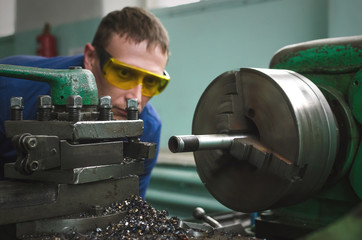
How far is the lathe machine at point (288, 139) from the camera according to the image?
76cm

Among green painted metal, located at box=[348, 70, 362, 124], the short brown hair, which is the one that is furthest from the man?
green painted metal, located at box=[348, 70, 362, 124]

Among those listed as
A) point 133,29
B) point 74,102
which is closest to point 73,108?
point 74,102

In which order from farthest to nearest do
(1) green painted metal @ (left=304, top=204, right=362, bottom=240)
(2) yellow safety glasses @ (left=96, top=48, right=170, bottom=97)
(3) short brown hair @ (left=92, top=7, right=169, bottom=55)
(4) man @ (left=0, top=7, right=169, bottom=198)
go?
(3) short brown hair @ (left=92, top=7, right=169, bottom=55)
(4) man @ (left=0, top=7, right=169, bottom=198)
(2) yellow safety glasses @ (left=96, top=48, right=170, bottom=97)
(1) green painted metal @ (left=304, top=204, right=362, bottom=240)

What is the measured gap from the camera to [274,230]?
0.99 m

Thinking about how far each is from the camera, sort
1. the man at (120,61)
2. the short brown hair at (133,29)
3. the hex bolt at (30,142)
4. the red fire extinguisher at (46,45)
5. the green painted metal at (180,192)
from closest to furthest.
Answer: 1. the hex bolt at (30,142)
2. the man at (120,61)
3. the short brown hair at (133,29)
4. the green painted metal at (180,192)
5. the red fire extinguisher at (46,45)

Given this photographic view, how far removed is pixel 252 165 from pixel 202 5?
1.65 meters

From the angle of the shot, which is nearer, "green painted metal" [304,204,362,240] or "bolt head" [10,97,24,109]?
"green painted metal" [304,204,362,240]

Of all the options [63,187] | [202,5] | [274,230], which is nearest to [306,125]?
[274,230]

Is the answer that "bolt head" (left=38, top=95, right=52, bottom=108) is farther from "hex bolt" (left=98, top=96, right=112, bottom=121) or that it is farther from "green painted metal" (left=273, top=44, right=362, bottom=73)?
A: "green painted metal" (left=273, top=44, right=362, bottom=73)

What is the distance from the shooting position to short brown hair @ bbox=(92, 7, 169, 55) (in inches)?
57.9

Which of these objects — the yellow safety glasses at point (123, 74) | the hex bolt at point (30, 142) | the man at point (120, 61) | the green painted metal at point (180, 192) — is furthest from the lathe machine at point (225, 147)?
the green painted metal at point (180, 192)

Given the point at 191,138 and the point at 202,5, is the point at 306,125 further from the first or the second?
the point at 202,5

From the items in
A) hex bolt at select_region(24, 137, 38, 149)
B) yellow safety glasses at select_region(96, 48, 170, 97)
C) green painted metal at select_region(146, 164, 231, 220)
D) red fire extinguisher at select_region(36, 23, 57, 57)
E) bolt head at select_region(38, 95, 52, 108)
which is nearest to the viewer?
hex bolt at select_region(24, 137, 38, 149)

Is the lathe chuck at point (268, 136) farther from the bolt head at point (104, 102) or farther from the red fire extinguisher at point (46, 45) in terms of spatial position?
the red fire extinguisher at point (46, 45)
